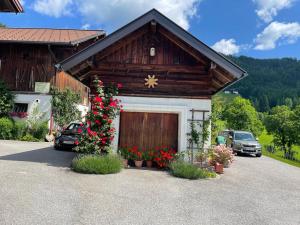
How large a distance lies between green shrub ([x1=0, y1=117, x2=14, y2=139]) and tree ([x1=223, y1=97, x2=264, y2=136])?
29698 millimetres

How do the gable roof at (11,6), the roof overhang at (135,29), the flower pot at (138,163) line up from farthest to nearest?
1. the flower pot at (138,163)
2. the roof overhang at (135,29)
3. the gable roof at (11,6)

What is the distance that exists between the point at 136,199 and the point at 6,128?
16.1 meters

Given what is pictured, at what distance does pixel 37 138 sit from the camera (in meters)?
19.0

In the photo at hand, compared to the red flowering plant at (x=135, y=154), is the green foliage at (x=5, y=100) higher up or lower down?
higher up

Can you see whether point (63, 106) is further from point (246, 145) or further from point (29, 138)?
point (246, 145)

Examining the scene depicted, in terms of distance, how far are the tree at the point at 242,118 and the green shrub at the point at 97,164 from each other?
3344 cm

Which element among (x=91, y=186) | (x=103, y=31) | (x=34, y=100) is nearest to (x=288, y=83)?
(x=103, y=31)

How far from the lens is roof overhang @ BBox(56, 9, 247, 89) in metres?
9.02

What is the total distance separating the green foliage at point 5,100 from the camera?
62.6 feet

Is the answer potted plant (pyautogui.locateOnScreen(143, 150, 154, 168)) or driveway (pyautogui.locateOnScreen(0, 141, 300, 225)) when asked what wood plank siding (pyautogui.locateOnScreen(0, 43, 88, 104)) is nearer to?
driveway (pyautogui.locateOnScreen(0, 141, 300, 225))

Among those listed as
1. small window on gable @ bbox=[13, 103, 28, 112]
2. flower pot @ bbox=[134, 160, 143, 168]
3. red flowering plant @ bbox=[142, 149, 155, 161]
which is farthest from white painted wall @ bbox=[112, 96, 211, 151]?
small window on gable @ bbox=[13, 103, 28, 112]

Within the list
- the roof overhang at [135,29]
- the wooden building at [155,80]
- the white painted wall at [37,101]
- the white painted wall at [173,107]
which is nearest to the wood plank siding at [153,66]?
the wooden building at [155,80]

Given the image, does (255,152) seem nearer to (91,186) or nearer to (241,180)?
(241,180)

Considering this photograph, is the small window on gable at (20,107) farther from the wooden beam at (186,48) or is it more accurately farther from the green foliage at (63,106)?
the wooden beam at (186,48)
